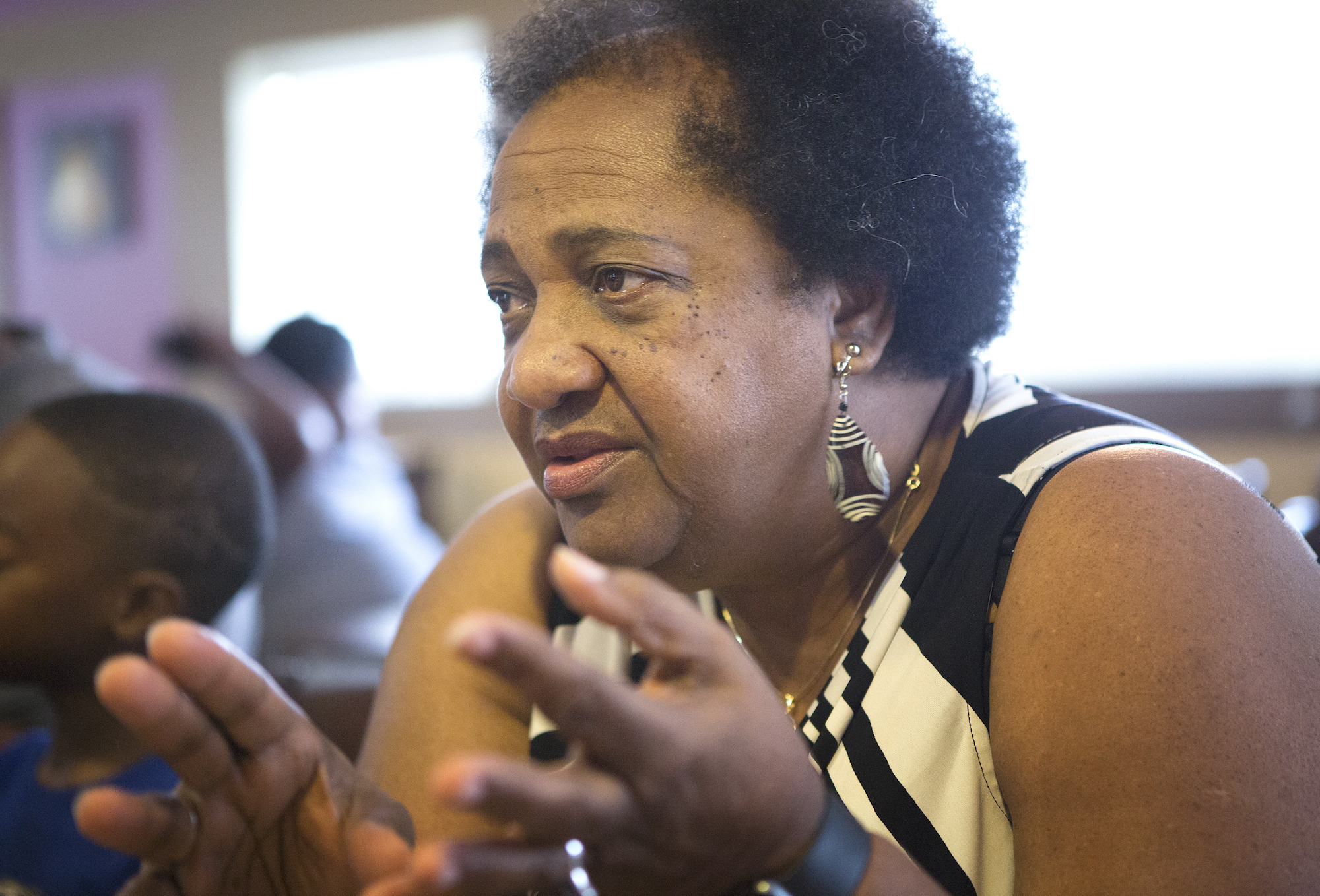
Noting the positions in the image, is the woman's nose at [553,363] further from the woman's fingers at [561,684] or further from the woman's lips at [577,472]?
the woman's fingers at [561,684]

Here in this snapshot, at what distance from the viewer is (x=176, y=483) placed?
156 cm

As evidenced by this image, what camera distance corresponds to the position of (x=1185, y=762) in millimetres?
739

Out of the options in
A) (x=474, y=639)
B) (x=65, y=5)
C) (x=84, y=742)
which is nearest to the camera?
(x=474, y=639)

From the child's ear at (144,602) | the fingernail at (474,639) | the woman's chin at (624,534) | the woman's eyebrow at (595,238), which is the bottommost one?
the child's ear at (144,602)

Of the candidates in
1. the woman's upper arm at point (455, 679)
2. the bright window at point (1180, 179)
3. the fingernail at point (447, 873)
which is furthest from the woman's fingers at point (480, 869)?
the bright window at point (1180, 179)

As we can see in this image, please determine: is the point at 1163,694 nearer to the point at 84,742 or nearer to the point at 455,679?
the point at 455,679

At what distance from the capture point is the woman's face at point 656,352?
967 millimetres

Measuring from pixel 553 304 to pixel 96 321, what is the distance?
4.91 meters

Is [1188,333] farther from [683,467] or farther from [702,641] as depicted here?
[702,641]

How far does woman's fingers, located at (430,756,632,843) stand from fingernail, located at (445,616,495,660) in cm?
5

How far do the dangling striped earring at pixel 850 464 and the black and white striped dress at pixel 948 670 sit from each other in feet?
0.19

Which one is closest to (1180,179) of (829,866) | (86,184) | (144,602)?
(144,602)

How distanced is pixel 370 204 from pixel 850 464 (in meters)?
4.16

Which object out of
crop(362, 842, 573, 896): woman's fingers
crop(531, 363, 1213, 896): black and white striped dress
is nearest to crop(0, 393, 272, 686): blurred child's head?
crop(531, 363, 1213, 896): black and white striped dress
